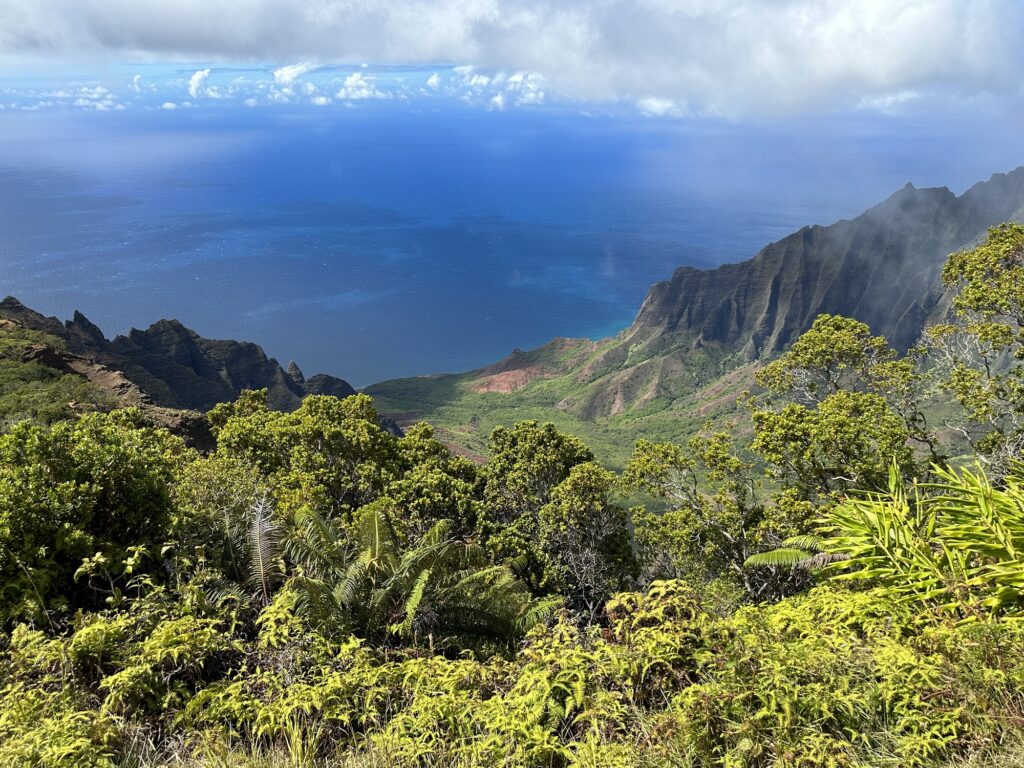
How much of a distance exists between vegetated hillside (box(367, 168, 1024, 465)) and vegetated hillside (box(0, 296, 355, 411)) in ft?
89.0

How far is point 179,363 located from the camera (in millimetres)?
73625

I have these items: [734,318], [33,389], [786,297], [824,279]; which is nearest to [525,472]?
[33,389]

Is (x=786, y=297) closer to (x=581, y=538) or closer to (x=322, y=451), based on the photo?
(x=581, y=538)

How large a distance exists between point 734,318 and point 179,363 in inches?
4818

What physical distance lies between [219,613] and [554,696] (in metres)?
3.70

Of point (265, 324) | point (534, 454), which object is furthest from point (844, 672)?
point (265, 324)

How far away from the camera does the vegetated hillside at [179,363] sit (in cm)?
5788

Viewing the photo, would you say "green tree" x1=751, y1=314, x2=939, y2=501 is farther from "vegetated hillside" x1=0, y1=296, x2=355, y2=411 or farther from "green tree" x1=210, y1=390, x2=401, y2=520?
"vegetated hillside" x1=0, y1=296, x2=355, y2=411

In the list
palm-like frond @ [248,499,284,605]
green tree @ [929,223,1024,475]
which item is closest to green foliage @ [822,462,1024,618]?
palm-like frond @ [248,499,284,605]

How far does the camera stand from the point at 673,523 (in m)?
14.6

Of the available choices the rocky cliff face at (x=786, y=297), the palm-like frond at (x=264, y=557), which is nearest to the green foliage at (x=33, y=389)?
the palm-like frond at (x=264, y=557)

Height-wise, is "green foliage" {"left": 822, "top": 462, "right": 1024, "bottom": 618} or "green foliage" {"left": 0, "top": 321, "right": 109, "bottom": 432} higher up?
"green foliage" {"left": 822, "top": 462, "right": 1024, "bottom": 618}

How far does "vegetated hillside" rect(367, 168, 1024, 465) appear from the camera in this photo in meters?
117

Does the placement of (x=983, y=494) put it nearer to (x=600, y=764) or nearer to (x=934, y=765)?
(x=934, y=765)
